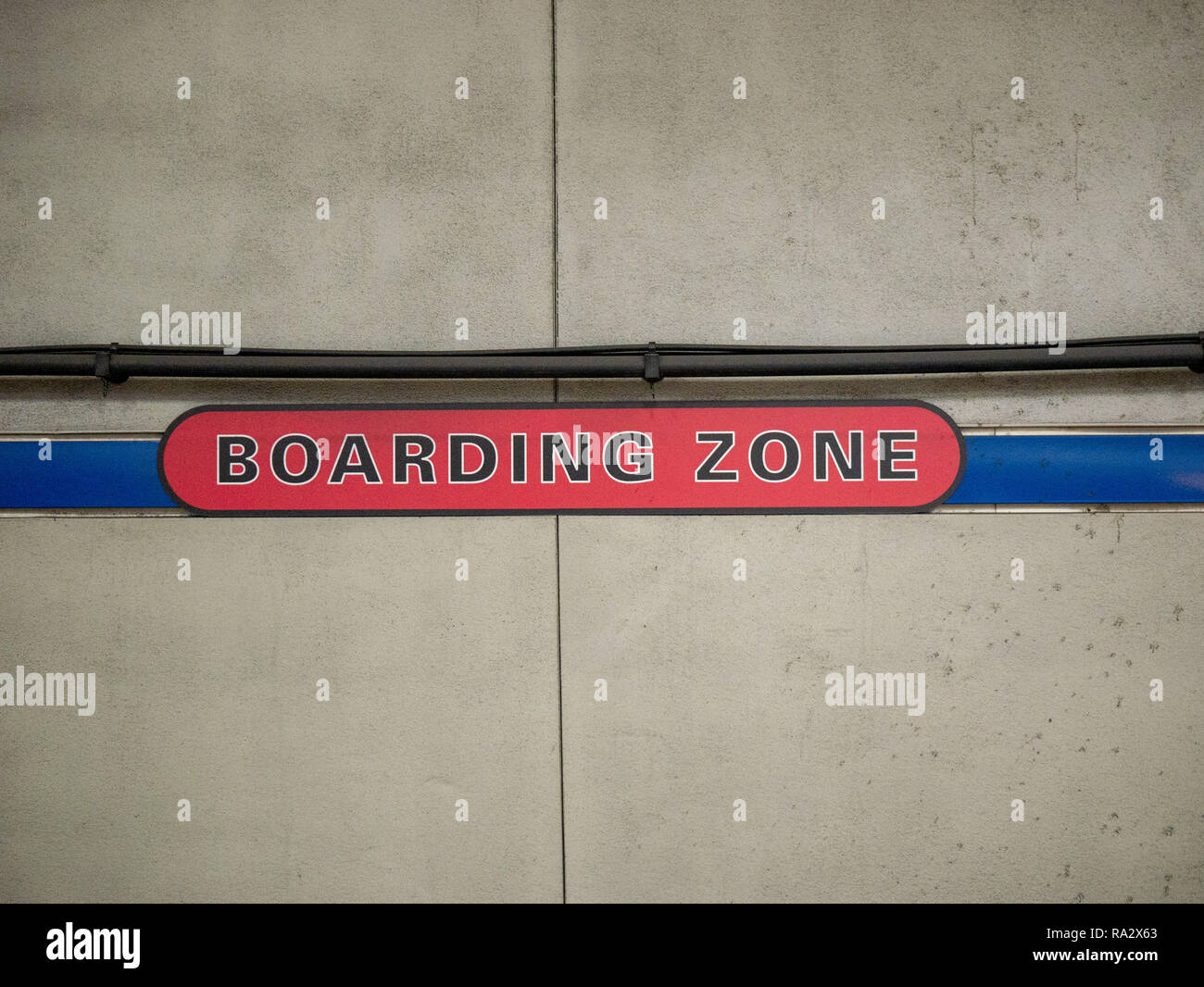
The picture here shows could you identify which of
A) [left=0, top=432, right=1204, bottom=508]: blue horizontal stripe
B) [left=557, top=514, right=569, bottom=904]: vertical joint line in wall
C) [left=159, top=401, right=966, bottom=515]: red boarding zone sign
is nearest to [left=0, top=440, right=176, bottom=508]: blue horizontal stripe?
[left=0, top=432, right=1204, bottom=508]: blue horizontal stripe

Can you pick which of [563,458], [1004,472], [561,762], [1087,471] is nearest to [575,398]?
[563,458]

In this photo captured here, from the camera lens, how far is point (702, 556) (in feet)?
6.57

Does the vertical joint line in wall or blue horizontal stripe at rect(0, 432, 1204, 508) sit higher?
blue horizontal stripe at rect(0, 432, 1204, 508)

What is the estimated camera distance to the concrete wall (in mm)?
1996

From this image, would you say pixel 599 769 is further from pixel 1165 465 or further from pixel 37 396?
pixel 37 396

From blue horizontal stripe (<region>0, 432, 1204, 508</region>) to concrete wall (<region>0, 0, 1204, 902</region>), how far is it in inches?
2.7

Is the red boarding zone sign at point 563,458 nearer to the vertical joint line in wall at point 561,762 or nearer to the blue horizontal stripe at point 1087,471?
the blue horizontal stripe at point 1087,471

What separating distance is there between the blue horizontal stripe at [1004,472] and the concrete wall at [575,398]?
0.07 meters

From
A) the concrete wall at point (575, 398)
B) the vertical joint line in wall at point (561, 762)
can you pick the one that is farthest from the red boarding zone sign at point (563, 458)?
the vertical joint line in wall at point (561, 762)

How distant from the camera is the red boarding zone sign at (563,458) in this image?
1985 millimetres

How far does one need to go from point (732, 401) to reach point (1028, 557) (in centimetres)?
98

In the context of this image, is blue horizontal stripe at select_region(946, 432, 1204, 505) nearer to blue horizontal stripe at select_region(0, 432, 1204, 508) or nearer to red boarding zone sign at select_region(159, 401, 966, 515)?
blue horizontal stripe at select_region(0, 432, 1204, 508)

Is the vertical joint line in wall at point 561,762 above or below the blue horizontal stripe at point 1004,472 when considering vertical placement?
below

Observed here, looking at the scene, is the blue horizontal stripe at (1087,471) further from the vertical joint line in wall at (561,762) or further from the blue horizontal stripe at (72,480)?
the blue horizontal stripe at (72,480)
